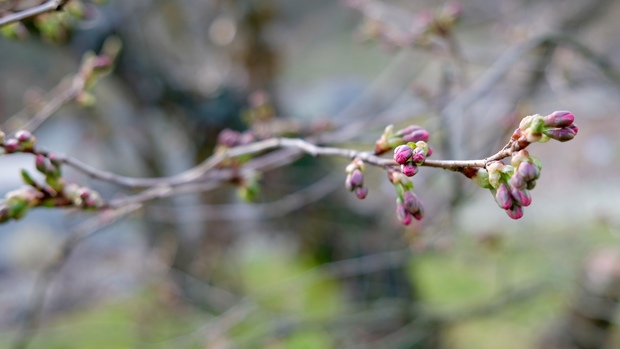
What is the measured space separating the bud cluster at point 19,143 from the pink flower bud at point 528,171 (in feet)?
1.68

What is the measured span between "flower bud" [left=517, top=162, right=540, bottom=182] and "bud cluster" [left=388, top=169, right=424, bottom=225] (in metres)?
0.11

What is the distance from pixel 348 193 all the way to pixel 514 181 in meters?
2.09

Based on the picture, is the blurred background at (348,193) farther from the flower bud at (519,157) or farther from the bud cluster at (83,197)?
the flower bud at (519,157)

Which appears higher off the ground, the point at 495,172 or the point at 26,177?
the point at 26,177

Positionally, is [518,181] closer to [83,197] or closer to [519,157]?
[519,157]

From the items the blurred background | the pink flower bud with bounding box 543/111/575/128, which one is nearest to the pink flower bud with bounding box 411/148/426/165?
the pink flower bud with bounding box 543/111/575/128

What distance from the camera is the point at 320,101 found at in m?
5.80

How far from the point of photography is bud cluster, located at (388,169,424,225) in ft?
1.70

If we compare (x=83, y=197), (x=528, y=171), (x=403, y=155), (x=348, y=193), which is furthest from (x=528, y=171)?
(x=348, y=193)

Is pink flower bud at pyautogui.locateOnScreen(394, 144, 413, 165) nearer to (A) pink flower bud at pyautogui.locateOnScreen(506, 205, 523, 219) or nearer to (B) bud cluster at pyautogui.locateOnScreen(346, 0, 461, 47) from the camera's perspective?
(A) pink flower bud at pyautogui.locateOnScreen(506, 205, 523, 219)

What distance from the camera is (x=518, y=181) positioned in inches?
17.2

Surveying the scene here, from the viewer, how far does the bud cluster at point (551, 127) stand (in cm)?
44

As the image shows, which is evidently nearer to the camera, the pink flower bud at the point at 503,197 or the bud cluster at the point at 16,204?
the pink flower bud at the point at 503,197

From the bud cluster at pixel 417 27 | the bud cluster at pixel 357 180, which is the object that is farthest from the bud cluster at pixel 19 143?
the bud cluster at pixel 417 27
